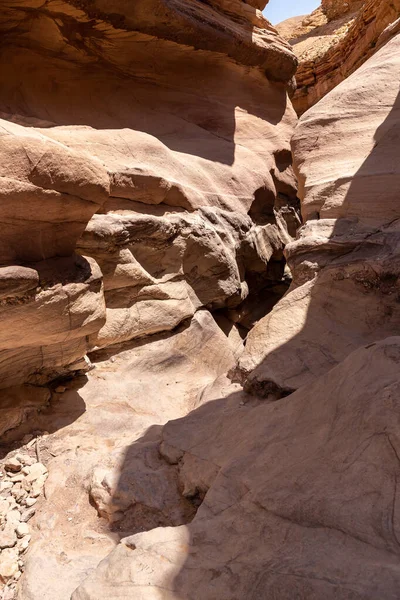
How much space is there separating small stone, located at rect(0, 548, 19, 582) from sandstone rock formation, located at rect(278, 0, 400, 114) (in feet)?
40.4

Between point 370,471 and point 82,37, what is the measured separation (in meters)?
7.15

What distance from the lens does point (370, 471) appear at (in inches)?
82.0

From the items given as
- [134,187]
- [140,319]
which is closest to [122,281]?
[140,319]

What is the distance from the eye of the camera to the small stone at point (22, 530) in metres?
3.04

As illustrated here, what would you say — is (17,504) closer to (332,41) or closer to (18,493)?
(18,493)

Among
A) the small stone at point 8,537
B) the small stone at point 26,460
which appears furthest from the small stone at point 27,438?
the small stone at point 8,537

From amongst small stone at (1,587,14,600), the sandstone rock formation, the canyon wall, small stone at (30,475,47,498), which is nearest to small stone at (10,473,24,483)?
small stone at (30,475,47,498)

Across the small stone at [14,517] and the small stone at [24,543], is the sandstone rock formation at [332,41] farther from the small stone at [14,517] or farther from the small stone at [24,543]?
the small stone at [24,543]

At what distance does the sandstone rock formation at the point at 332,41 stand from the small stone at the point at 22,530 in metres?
12.1

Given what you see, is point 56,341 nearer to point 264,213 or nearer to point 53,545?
A: point 53,545

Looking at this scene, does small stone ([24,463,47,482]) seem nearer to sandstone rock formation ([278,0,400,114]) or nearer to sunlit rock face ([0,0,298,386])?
sunlit rock face ([0,0,298,386])

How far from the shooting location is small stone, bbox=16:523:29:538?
3.04 meters

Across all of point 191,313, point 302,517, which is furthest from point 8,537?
point 191,313

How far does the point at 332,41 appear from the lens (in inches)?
597
